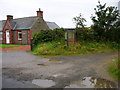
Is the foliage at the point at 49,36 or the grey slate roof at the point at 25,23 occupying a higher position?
the grey slate roof at the point at 25,23

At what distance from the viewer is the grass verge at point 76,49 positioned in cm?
1291

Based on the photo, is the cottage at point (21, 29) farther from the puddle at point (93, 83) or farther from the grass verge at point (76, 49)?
the puddle at point (93, 83)

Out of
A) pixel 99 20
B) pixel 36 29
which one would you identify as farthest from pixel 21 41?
pixel 99 20

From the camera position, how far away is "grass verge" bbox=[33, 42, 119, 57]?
12906 millimetres

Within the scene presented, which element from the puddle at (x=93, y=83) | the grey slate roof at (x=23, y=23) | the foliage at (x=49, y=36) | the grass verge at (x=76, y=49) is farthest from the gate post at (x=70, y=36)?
the grey slate roof at (x=23, y=23)

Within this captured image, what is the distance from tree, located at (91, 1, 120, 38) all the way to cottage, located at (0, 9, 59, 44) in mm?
13341

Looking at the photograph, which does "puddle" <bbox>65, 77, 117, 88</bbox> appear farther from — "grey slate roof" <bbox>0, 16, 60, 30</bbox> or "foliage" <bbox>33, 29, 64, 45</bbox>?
"grey slate roof" <bbox>0, 16, 60, 30</bbox>

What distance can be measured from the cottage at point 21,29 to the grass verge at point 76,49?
12428mm

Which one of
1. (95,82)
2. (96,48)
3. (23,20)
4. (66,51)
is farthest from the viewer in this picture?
(23,20)

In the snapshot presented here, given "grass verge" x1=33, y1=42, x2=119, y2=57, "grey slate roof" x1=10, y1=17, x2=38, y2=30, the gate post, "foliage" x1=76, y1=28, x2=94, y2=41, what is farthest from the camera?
"grey slate roof" x1=10, y1=17, x2=38, y2=30

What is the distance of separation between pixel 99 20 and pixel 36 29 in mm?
14137

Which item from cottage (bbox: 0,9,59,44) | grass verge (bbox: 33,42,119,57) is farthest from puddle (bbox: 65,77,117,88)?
cottage (bbox: 0,9,59,44)

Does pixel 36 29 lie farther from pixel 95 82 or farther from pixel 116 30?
pixel 95 82

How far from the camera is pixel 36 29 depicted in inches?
1053
